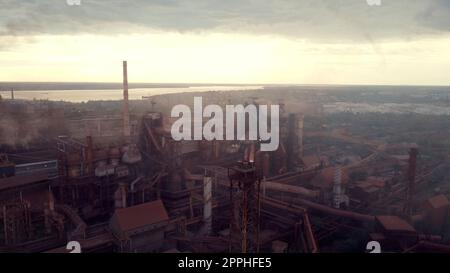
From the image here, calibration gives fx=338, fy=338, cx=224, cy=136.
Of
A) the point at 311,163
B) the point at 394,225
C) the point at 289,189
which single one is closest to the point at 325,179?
the point at 289,189

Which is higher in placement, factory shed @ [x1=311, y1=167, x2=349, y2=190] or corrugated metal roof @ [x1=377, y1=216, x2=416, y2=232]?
factory shed @ [x1=311, y1=167, x2=349, y2=190]

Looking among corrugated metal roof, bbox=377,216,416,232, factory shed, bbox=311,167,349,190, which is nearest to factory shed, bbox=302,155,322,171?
factory shed, bbox=311,167,349,190

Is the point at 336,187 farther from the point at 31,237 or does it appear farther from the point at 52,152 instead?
the point at 52,152

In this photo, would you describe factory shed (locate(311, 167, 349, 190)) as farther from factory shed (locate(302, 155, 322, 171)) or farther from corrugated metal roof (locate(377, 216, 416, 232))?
corrugated metal roof (locate(377, 216, 416, 232))

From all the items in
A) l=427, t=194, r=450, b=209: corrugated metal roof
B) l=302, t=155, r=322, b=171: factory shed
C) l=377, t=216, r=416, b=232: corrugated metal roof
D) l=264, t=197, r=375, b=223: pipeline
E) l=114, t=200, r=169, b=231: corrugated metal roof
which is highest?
l=302, t=155, r=322, b=171: factory shed

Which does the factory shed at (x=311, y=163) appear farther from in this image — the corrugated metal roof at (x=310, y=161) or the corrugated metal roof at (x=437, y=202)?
the corrugated metal roof at (x=437, y=202)

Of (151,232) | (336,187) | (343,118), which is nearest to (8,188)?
(151,232)

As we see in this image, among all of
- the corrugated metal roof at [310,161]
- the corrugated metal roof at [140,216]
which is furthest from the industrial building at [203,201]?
the corrugated metal roof at [310,161]
